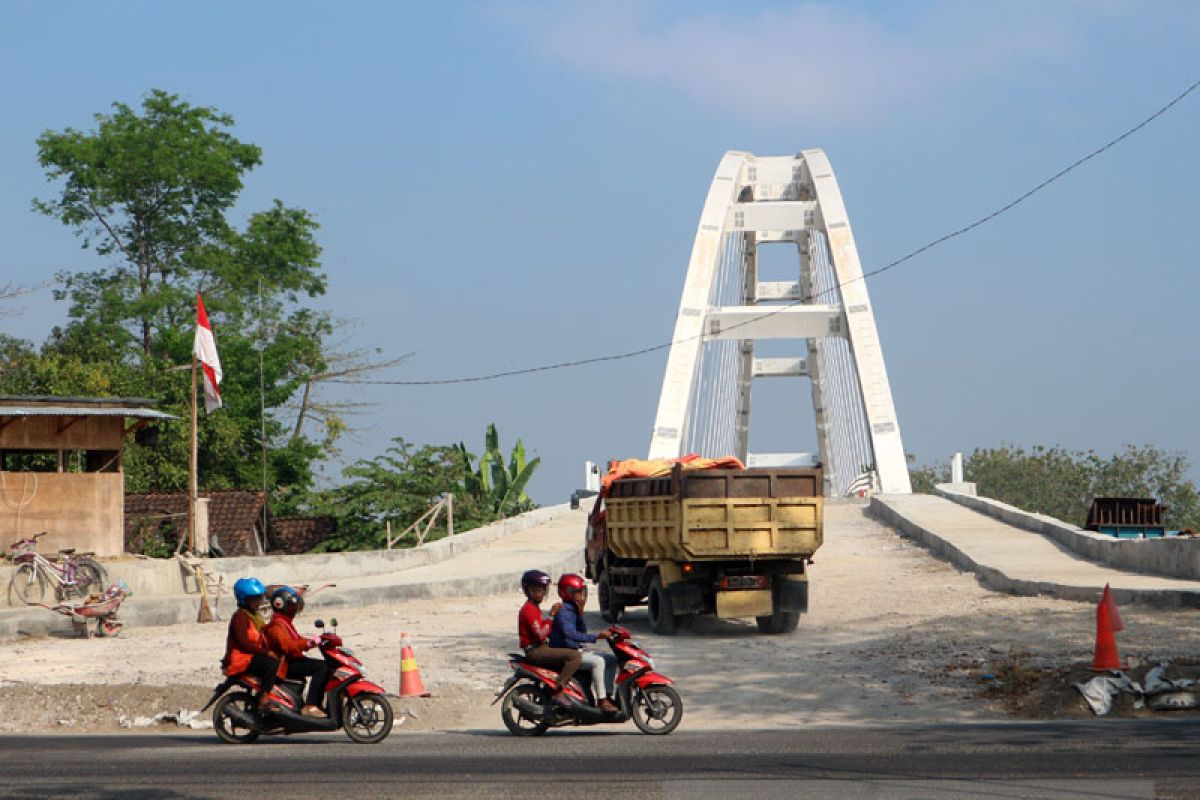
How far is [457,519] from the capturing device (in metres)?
42.6

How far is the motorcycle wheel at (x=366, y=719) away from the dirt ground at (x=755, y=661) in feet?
5.65

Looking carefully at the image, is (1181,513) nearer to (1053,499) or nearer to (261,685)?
(1053,499)

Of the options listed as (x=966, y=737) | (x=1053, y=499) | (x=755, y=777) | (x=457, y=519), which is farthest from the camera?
(x=1053, y=499)

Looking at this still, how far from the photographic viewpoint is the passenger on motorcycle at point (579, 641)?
11.5 metres

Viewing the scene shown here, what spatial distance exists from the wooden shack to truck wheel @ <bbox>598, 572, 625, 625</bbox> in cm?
1175

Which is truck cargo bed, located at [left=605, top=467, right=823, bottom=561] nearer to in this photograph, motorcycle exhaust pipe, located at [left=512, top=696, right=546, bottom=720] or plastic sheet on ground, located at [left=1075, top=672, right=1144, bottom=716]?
plastic sheet on ground, located at [left=1075, top=672, right=1144, bottom=716]

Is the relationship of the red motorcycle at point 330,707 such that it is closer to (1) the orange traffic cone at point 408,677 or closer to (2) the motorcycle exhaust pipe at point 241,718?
(2) the motorcycle exhaust pipe at point 241,718

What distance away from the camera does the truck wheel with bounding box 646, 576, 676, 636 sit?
17950mm

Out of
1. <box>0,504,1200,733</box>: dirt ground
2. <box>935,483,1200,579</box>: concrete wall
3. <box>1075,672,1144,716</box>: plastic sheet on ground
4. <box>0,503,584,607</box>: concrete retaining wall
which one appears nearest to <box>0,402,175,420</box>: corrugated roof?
<box>0,503,584,607</box>: concrete retaining wall

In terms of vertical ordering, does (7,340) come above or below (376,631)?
above

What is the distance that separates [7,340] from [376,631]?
36.8m

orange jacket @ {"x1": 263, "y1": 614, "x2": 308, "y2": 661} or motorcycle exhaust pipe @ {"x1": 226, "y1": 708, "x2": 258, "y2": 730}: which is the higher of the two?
orange jacket @ {"x1": 263, "y1": 614, "x2": 308, "y2": 661}

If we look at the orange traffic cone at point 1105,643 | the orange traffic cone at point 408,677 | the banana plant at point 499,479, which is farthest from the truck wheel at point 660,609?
the banana plant at point 499,479

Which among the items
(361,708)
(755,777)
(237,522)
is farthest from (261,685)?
(237,522)
